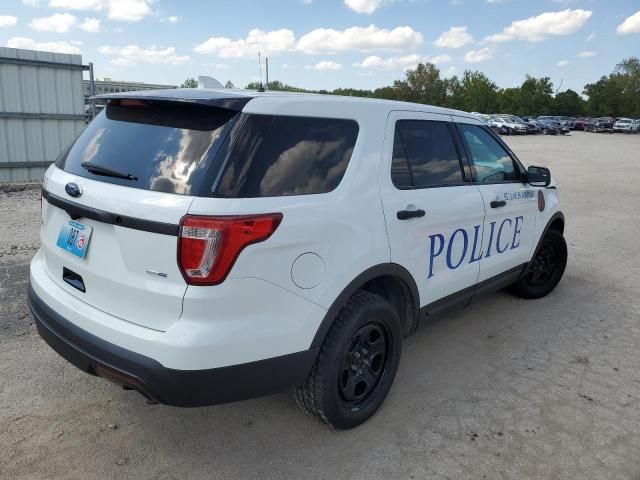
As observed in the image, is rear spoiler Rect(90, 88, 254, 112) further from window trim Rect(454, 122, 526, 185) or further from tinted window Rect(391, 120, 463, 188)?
window trim Rect(454, 122, 526, 185)

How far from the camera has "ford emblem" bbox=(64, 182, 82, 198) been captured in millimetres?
2514

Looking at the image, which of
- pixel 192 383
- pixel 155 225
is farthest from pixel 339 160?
pixel 192 383

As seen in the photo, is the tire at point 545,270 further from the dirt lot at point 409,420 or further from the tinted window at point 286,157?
the tinted window at point 286,157

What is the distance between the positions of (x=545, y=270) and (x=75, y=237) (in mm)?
4352

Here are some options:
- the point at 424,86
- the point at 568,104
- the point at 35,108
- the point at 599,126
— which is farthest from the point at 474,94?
the point at 35,108

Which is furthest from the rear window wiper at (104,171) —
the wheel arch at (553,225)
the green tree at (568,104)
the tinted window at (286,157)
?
the green tree at (568,104)

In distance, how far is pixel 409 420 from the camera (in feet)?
10.0

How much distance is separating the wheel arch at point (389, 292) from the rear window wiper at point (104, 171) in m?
1.12

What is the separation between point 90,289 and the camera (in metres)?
2.52

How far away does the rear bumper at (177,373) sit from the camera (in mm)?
2219

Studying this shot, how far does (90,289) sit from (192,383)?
740 millimetres

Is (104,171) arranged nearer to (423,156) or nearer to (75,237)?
(75,237)

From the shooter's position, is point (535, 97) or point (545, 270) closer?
point (545, 270)

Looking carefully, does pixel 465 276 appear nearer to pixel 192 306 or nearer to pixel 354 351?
pixel 354 351
